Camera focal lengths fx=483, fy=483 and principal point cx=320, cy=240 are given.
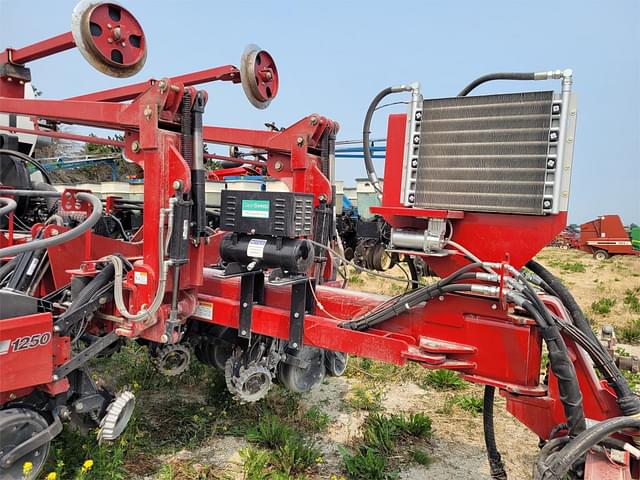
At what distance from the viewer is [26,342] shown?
8.55 ft

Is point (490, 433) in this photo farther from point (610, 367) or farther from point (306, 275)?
point (306, 275)

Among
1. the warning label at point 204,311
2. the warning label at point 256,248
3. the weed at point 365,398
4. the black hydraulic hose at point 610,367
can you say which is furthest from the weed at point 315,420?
the black hydraulic hose at point 610,367

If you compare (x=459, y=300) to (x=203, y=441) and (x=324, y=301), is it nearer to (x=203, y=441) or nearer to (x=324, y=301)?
(x=324, y=301)

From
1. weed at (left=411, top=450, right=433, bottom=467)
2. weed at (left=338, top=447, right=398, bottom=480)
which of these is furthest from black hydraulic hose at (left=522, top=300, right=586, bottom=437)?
weed at (left=411, top=450, right=433, bottom=467)

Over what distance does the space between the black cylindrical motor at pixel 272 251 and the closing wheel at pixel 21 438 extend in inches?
54.3

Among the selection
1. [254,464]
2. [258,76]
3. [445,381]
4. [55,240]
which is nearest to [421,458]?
[254,464]

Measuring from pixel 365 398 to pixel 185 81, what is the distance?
3.31m

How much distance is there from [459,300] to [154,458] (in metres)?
2.36

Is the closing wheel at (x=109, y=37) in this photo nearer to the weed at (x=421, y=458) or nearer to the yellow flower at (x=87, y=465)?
the yellow flower at (x=87, y=465)

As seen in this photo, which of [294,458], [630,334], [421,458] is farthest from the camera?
[630,334]

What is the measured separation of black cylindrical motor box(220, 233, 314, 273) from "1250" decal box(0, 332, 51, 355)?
110cm

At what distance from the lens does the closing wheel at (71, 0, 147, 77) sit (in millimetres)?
3143

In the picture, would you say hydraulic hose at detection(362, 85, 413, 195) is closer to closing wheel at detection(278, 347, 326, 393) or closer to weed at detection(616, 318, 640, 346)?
closing wheel at detection(278, 347, 326, 393)

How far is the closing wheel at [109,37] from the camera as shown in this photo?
10.3 ft
